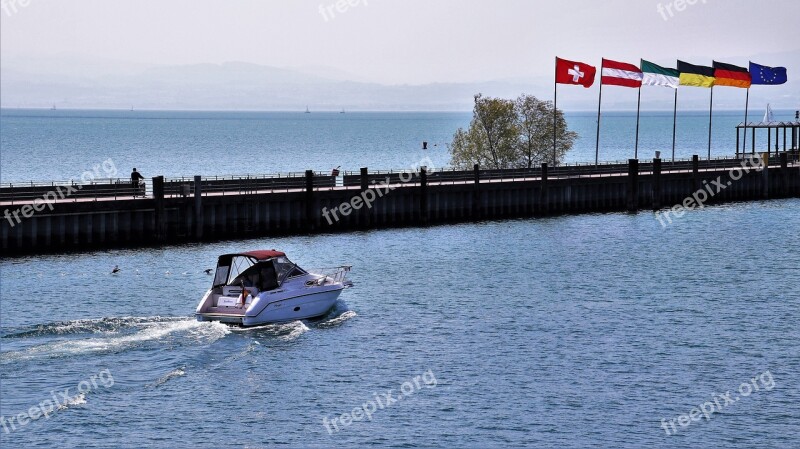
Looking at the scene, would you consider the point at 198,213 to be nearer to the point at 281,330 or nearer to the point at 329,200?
the point at 329,200

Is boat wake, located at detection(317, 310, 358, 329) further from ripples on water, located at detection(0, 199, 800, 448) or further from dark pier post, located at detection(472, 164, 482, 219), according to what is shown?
dark pier post, located at detection(472, 164, 482, 219)

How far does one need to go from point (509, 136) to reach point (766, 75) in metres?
28.3

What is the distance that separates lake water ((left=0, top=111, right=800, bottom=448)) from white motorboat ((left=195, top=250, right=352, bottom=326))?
0.68 metres

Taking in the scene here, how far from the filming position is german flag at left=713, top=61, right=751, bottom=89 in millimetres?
113188

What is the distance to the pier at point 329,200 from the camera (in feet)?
236

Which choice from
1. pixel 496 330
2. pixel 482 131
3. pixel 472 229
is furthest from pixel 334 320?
pixel 482 131

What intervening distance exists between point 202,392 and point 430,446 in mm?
9803

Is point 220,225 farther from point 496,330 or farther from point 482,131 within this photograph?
point 482,131

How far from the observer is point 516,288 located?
64750mm

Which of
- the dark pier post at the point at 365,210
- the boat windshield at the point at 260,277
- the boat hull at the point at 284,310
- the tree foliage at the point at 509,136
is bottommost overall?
the boat hull at the point at 284,310

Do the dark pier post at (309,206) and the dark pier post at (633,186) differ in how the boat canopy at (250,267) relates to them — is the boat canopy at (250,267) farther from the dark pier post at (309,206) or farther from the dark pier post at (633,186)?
the dark pier post at (633,186)

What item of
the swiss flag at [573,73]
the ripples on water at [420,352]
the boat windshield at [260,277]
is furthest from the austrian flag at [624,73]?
the boat windshield at [260,277]

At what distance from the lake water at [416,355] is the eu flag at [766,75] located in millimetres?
45759

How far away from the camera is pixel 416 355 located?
4806 cm
